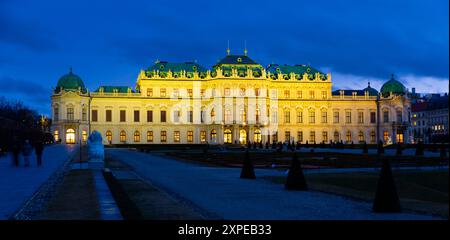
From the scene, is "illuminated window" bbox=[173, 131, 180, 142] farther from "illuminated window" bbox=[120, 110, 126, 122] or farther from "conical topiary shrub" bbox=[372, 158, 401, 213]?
"conical topiary shrub" bbox=[372, 158, 401, 213]

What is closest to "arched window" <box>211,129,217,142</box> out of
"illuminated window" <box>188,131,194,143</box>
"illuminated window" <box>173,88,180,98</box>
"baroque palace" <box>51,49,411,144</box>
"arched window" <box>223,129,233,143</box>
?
"baroque palace" <box>51,49,411,144</box>

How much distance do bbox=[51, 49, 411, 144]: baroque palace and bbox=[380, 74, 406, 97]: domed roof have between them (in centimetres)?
18

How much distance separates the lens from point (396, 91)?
8912cm

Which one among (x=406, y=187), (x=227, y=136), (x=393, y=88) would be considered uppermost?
(x=393, y=88)

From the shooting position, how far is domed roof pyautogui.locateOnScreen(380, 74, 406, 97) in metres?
89.0

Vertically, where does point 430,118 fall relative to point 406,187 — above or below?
above

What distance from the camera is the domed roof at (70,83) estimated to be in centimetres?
8125

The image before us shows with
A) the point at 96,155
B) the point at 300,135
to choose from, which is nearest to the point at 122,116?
the point at 300,135

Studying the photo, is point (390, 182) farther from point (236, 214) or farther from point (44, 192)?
point (44, 192)

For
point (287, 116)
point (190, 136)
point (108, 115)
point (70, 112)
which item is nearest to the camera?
point (70, 112)

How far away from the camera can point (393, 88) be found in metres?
89.2

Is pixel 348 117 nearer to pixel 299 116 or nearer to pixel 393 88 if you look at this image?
pixel 299 116

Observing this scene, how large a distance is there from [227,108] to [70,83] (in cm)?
2378

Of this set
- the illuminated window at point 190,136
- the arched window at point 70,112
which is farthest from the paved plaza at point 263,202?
the illuminated window at point 190,136
